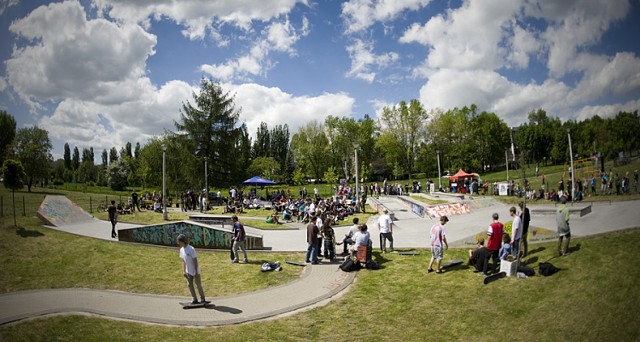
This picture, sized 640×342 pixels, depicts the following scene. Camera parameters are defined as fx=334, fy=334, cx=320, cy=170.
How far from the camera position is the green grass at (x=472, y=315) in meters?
6.08

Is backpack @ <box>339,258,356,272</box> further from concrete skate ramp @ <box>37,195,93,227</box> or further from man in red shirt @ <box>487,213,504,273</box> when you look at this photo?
concrete skate ramp @ <box>37,195,93,227</box>

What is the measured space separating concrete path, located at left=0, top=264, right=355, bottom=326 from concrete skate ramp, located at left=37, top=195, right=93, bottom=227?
11186 millimetres

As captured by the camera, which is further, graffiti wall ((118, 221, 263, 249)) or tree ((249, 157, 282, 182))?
tree ((249, 157, 282, 182))

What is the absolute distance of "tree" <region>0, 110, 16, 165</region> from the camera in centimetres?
929

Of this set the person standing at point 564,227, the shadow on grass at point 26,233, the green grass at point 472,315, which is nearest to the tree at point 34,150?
the shadow on grass at point 26,233

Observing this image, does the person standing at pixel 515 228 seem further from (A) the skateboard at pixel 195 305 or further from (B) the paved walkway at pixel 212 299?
(A) the skateboard at pixel 195 305

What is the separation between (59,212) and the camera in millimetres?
19922

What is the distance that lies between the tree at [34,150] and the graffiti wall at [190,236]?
5.43 m

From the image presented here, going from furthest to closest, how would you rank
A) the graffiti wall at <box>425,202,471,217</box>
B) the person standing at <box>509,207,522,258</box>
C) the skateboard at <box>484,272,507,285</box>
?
1. the graffiti wall at <box>425,202,471,217</box>
2. the person standing at <box>509,207,522,258</box>
3. the skateboard at <box>484,272,507,285</box>

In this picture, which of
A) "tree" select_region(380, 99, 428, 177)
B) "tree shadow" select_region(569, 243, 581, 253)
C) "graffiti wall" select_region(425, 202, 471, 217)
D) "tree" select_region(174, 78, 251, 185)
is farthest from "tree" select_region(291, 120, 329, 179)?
"tree shadow" select_region(569, 243, 581, 253)

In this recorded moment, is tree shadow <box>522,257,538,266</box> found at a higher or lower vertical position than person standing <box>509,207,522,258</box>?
lower

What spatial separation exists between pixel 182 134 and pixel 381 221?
34318mm

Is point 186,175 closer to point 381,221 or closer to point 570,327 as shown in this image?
point 381,221

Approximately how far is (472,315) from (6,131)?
14916 mm
